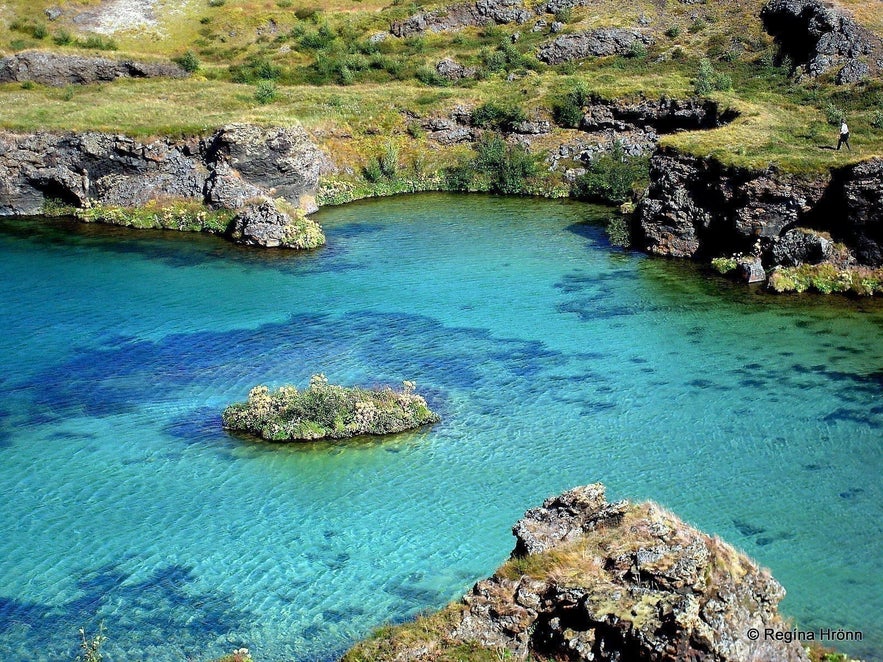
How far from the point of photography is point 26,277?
5084cm

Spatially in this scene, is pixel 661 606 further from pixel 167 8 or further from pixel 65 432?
pixel 167 8

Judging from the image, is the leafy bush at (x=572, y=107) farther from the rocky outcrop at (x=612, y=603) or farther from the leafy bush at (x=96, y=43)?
the rocky outcrop at (x=612, y=603)

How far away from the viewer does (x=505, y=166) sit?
7238 cm

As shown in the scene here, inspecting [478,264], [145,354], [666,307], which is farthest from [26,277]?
[666,307]

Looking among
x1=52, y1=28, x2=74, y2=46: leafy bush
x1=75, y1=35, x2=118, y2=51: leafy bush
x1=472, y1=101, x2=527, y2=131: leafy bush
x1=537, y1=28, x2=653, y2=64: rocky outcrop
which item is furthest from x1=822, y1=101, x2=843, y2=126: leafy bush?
x1=52, y1=28, x2=74, y2=46: leafy bush

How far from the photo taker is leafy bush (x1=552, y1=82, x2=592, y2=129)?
76.3m

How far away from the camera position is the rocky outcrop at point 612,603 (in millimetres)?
13359

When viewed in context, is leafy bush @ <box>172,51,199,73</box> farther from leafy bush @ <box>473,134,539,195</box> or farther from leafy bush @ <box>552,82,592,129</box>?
leafy bush @ <box>552,82,592,129</box>

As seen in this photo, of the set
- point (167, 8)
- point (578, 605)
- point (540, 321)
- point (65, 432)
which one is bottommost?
point (65, 432)

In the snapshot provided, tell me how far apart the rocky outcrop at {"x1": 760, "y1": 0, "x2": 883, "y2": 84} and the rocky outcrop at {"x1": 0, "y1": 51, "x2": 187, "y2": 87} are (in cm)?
6074

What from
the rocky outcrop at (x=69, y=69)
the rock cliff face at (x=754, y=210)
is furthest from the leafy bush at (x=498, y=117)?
the rocky outcrop at (x=69, y=69)

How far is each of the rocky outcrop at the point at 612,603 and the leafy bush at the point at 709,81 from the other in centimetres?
6461

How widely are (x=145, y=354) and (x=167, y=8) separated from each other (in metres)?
77.0

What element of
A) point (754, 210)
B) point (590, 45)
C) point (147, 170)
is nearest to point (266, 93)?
point (147, 170)
